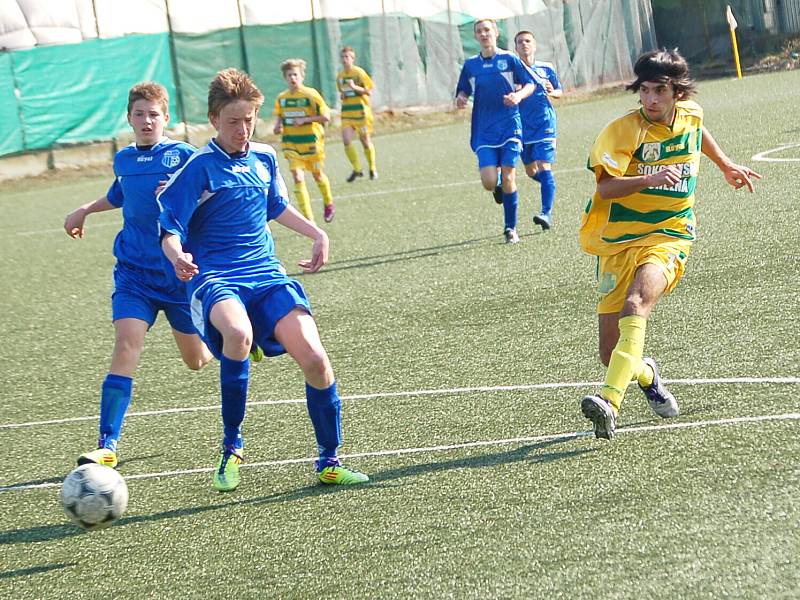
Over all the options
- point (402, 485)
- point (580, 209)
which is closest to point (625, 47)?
point (580, 209)

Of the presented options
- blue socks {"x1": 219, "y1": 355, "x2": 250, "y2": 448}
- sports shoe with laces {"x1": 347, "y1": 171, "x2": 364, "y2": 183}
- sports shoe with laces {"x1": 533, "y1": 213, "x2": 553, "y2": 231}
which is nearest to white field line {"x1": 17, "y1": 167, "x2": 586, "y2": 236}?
sports shoe with laces {"x1": 347, "y1": 171, "x2": 364, "y2": 183}

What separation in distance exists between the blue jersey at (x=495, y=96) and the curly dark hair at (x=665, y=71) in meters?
6.38

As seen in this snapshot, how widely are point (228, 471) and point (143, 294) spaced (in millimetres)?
1233

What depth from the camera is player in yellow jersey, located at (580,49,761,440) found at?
521 cm

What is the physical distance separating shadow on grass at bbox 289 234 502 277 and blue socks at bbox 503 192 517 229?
12.3 inches

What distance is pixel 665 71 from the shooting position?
521 centimetres

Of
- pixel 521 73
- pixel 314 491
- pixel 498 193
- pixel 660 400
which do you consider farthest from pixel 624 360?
pixel 521 73

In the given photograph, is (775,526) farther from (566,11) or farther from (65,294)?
(566,11)

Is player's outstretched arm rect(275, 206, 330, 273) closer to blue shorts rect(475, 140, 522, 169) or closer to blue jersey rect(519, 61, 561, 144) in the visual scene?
blue shorts rect(475, 140, 522, 169)

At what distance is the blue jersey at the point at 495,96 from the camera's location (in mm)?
11688

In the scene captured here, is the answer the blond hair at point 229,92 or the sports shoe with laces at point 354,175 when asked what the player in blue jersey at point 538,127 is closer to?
the sports shoe with laces at point 354,175

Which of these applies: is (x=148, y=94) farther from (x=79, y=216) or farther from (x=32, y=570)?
(x=32, y=570)

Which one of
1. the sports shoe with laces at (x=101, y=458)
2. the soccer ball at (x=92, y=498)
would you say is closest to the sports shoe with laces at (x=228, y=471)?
the soccer ball at (x=92, y=498)

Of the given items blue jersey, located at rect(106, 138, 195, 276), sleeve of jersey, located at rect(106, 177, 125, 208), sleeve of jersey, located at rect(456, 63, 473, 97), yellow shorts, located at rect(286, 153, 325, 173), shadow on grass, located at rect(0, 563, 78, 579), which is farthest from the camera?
yellow shorts, located at rect(286, 153, 325, 173)
